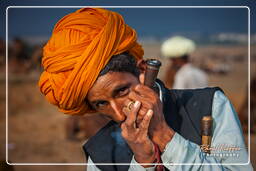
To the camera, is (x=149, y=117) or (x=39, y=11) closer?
(x=149, y=117)

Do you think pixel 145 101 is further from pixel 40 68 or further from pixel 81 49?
pixel 40 68

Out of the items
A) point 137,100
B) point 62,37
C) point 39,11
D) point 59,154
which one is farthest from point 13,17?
point 59,154

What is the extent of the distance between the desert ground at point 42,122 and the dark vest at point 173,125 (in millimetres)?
722

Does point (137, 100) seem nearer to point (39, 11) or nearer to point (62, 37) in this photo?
point (62, 37)

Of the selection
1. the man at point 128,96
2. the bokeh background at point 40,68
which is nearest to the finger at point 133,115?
the man at point 128,96

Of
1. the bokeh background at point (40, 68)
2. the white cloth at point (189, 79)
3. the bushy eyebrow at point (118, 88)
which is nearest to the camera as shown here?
the bushy eyebrow at point (118, 88)

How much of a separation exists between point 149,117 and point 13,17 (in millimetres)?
1044

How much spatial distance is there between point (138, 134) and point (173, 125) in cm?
26

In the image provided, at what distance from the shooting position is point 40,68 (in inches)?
146

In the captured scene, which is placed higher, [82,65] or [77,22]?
[77,22]

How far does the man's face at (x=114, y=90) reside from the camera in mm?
1767

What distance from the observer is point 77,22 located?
1.82 m

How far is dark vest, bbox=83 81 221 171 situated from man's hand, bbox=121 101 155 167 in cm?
21

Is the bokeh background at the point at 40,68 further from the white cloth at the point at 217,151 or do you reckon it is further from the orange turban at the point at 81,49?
the white cloth at the point at 217,151
